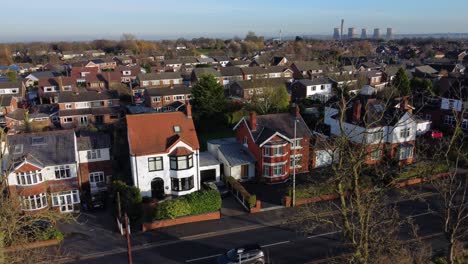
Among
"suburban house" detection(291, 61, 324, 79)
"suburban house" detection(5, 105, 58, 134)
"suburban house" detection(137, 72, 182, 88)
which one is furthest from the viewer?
"suburban house" detection(291, 61, 324, 79)

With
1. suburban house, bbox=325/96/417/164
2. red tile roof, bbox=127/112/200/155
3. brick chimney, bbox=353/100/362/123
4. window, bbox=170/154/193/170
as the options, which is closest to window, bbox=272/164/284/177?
suburban house, bbox=325/96/417/164

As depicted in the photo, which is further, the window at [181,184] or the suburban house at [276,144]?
the suburban house at [276,144]

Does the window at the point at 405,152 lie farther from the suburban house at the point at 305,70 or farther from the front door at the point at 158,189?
the suburban house at the point at 305,70

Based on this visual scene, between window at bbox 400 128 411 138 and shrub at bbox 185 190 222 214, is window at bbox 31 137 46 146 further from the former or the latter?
window at bbox 400 128 411 138

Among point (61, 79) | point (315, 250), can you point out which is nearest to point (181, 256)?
point (315, 250)

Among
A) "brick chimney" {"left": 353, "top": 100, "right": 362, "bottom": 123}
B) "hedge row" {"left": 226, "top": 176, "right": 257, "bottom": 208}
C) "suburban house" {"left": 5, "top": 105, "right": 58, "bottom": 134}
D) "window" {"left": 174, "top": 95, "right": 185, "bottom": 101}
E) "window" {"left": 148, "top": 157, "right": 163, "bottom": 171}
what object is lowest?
"hedge row" {"left": 226, "top": 176, "right": 257, "bottom": 208}

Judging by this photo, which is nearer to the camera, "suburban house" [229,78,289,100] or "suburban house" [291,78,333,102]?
"suburban house" [229,78,289,100]

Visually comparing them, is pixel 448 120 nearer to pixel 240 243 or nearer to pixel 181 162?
pixel 181 162

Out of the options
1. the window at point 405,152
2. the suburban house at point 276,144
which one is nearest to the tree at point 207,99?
the suburban house at point 276,144
